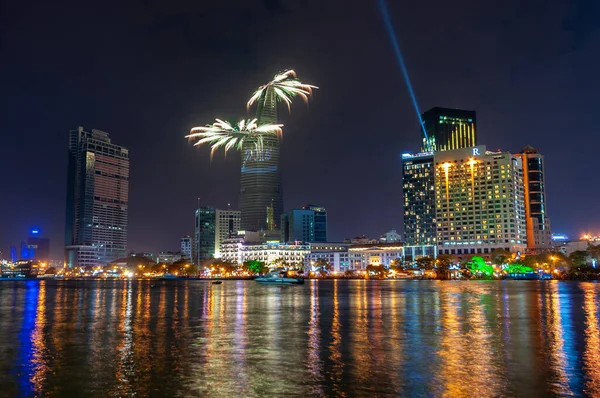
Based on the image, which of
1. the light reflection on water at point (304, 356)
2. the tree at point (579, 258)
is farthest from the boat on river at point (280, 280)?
the light reflection on water at point (304, 356)

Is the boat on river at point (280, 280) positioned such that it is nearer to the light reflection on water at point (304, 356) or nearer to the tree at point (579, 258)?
the tree at point (579, 258)

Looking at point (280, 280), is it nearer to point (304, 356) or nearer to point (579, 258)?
point (579, 258)

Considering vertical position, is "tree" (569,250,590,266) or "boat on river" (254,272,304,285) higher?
"tree" (569,250,590,266)

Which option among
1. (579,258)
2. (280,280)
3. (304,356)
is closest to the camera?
(304,356)

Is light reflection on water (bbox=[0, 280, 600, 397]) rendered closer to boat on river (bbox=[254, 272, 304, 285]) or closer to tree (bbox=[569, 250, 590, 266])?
boat on river (bbox=[254, 272, 304, 285])

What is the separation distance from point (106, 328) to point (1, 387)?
20927 millimetres

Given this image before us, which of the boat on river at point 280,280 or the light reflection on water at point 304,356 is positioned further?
the boat on river at point 280,280

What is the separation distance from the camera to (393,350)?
31.7m

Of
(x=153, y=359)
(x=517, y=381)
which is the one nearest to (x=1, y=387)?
(x=153, y=359)

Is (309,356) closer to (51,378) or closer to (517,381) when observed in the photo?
(517,381)

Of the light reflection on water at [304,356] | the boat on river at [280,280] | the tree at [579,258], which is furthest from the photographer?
the tree at [579,258]

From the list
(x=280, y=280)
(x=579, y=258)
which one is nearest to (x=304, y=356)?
(x=280, y=280)

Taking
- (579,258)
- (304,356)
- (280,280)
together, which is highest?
A: (579,258)

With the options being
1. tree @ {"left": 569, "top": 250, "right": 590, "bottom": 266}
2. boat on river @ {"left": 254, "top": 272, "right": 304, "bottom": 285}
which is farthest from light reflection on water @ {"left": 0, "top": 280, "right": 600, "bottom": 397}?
tree @ {"left": 569, "top": 250, "right": 590, "bottom": 266}
